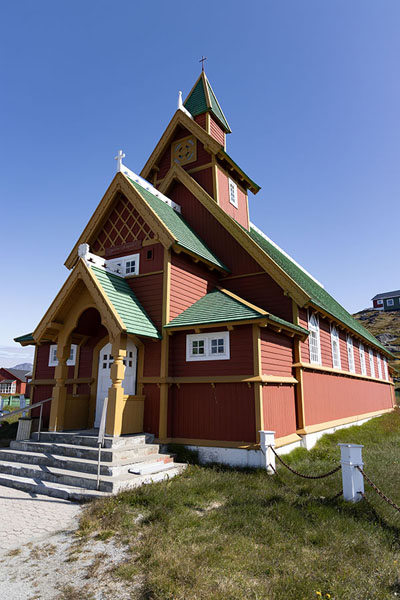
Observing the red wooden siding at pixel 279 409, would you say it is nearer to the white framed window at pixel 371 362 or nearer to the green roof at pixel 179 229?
the green roof at pixel 179 229

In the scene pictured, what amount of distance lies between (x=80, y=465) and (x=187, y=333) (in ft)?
16.7

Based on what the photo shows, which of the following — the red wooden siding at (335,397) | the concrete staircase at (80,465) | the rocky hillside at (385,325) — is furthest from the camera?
the rocky hillside at (385,325)

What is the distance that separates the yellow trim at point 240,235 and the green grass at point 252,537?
21.7 feet

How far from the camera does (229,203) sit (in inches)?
768

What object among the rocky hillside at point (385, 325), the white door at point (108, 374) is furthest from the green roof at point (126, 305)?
the rocky hillside at point (385, 325)

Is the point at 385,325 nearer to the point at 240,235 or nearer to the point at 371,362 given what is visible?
the point at 371,362

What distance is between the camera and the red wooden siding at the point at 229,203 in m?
18.6

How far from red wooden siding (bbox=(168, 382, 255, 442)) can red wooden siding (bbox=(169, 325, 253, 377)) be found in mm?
417

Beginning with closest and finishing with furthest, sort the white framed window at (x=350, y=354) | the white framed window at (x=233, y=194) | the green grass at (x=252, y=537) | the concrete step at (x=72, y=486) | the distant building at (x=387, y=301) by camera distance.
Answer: the green grass at (x=252, y=537), the concrete step at (x=72, y=486), the white framed window at (x=233, y=194), the white framed window at (x=350, y=354), the distant building at (x=387, y=301)

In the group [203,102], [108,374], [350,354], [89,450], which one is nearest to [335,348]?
[350,354]

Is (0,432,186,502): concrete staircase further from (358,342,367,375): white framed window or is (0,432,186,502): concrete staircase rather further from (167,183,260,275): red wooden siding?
A: (358,342,367,375): white framed window

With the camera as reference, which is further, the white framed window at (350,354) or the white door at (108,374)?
the white framed window at (350,354)

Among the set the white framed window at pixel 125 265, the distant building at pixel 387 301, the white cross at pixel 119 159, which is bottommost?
the white framed window at pixel 125 265

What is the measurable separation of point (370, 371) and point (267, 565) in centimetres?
2411
